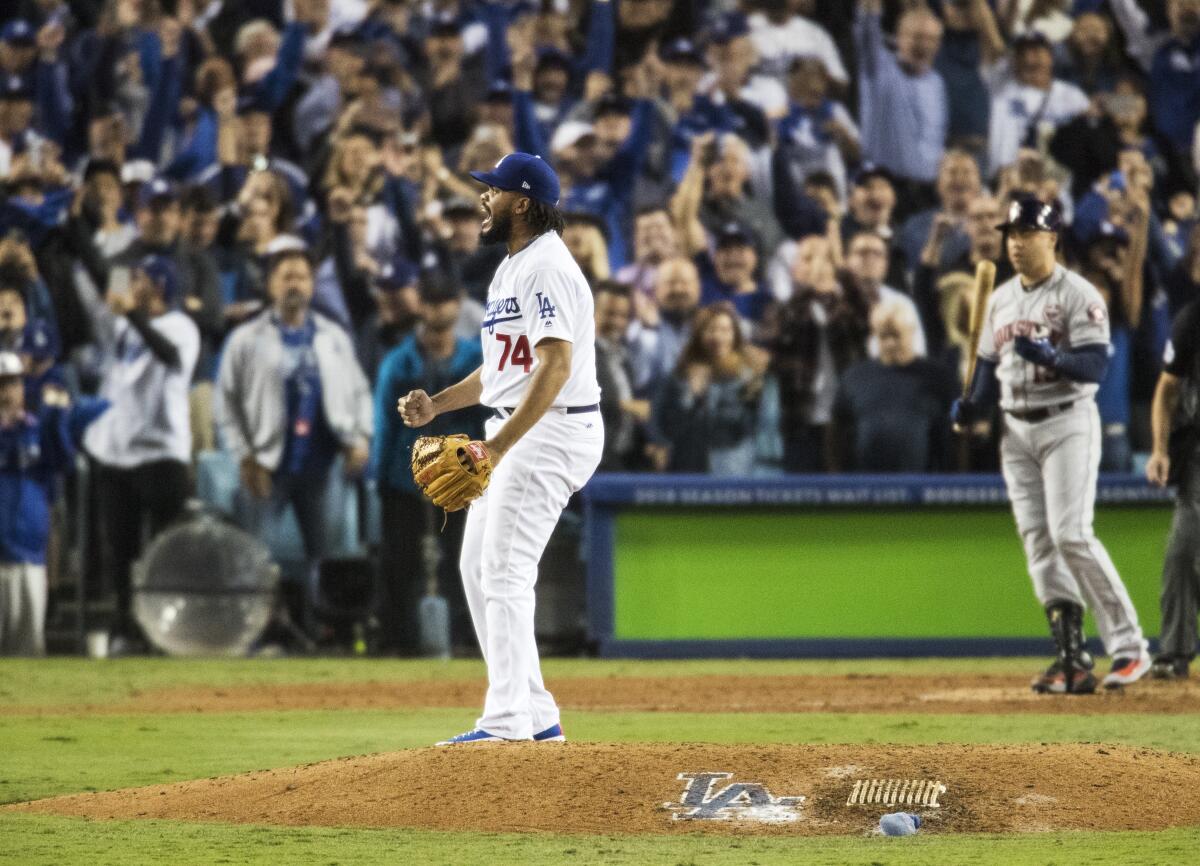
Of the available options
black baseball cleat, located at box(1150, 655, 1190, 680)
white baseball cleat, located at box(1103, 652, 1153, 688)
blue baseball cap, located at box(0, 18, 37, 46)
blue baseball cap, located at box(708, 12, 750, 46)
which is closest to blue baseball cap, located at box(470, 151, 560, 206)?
white baseball cleat, located at box(1103, 652, 1153, 688)

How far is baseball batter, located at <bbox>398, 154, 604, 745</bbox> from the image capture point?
5.67 metres

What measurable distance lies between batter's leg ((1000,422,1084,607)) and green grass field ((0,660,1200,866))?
928 mm

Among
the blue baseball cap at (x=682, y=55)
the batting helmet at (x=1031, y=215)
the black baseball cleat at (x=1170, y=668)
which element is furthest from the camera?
the blue baseball cap at (x=682, y=55)

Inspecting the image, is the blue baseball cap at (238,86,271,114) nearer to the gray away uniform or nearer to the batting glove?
the gray away uniform

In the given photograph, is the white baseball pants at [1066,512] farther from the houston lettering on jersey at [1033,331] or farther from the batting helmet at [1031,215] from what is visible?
the batting helmet at [1031,215]

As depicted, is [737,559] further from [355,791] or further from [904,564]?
[355,791]

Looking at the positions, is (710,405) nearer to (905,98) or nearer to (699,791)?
(905,98)

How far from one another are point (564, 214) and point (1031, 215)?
5.10 metres

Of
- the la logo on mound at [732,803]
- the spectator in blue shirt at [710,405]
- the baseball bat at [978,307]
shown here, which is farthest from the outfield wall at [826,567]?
the la logo on mound at [732,803]

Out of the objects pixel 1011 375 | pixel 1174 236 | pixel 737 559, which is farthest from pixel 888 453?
pixel 1011 375

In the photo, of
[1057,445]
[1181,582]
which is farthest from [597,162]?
[1057,445]

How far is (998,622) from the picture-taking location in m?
11.9

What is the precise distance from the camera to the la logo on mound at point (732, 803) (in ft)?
16.3

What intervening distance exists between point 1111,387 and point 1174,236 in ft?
4.76
